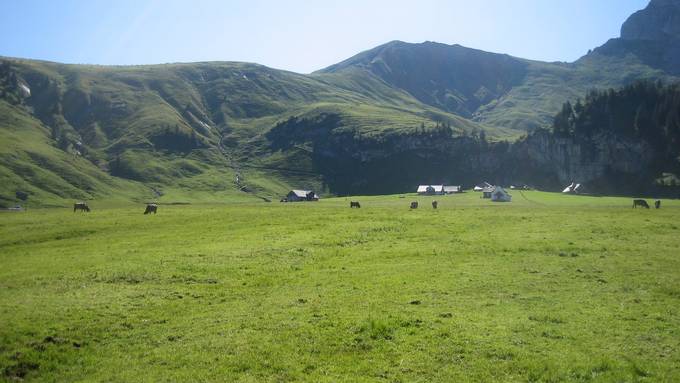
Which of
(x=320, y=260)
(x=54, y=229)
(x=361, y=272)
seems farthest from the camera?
(x=54, y=229)

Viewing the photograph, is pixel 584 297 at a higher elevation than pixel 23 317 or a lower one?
higher

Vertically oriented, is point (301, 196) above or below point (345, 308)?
below

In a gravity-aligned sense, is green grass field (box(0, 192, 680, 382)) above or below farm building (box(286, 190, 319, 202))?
above

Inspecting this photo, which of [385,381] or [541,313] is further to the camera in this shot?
[541,313]

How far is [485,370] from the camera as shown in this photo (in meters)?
15.6

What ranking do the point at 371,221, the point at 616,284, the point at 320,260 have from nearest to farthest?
the point at 616,284, the point at 320,260, the point at 371,221

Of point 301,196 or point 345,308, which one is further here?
point 301,196

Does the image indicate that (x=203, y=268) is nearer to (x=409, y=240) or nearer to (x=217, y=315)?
(x=217, y=315)

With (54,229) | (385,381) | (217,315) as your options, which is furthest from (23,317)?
(54,229)

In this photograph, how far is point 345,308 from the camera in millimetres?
22359

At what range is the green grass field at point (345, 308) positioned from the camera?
16219 millimetres

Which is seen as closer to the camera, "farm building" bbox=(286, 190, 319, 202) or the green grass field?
the green grass field

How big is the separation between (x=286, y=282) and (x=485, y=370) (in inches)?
600

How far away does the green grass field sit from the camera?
16219 millimetres
